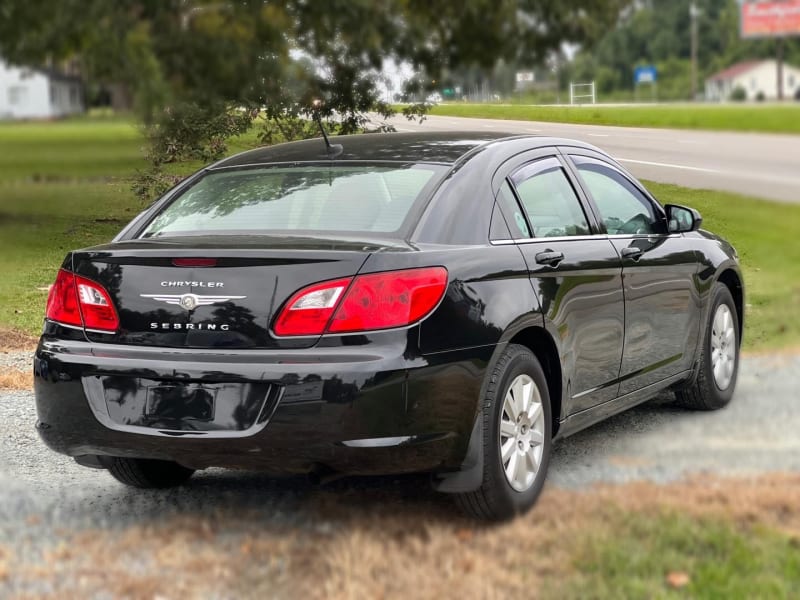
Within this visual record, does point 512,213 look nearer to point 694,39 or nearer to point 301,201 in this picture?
point 301,201

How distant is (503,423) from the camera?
480 cm

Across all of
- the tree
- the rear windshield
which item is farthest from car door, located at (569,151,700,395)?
the tree

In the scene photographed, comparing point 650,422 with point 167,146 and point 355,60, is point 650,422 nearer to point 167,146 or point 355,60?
point 167,146

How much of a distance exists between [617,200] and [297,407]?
103 inches

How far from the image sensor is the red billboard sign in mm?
10484

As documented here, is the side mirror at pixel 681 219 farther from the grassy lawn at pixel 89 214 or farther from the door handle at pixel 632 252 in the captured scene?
the grassy lawn at pixel 89 214

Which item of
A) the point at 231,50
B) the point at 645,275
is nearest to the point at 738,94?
the point at 645,275

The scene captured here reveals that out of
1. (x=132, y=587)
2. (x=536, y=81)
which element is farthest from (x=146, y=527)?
(x=536, y=81)

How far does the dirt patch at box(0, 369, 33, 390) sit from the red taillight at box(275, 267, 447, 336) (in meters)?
4.42

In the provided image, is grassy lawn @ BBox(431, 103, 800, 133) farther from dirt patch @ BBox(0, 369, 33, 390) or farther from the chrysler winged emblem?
the chrysler winged emblem

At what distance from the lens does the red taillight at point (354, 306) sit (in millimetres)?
4355

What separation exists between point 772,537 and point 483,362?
1.23 metres

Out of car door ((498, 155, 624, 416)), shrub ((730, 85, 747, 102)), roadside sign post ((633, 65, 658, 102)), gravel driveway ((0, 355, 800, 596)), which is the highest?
roadside sign post ((633, 65, 658, 102))

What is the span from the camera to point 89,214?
66.7 ft
